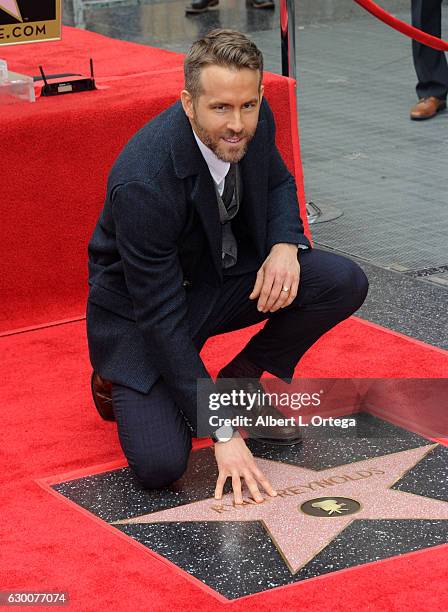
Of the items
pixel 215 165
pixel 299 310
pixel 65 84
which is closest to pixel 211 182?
pixel 215 165

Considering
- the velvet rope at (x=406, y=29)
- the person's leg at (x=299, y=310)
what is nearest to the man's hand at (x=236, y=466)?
the person's leg at (x=299, y=310)

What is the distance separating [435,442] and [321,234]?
1586mm

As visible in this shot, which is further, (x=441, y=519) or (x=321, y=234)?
(x=321, y=234)

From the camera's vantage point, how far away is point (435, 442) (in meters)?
2.45

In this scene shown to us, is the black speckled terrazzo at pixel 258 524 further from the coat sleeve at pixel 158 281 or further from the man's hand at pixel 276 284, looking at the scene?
the man's hand at pixel 276 284

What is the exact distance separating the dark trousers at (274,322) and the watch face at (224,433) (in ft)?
0.48

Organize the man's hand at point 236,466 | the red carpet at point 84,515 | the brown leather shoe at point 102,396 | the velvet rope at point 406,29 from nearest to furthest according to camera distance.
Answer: the red carpet at point 84,515 < the man's hand at point 236,466 < the brown leather shoe at point 102,396 < the velvet rope at point 406,29

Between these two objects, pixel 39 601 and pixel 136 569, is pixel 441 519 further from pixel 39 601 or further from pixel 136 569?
pixel 39 601

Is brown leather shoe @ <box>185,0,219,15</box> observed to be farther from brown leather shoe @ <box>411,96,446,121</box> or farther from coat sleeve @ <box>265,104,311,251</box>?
coat sleeve @ <box>265,104,311,251</box>

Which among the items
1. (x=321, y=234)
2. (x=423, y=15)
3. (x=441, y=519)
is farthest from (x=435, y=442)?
(x=423, y=15)

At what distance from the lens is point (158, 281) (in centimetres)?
224

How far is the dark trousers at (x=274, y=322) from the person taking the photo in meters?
2.32

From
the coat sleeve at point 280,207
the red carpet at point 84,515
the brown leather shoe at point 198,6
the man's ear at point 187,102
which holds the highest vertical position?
the man's ear at point 187,102

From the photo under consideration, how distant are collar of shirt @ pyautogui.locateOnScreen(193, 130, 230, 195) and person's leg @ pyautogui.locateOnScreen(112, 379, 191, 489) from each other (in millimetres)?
419
